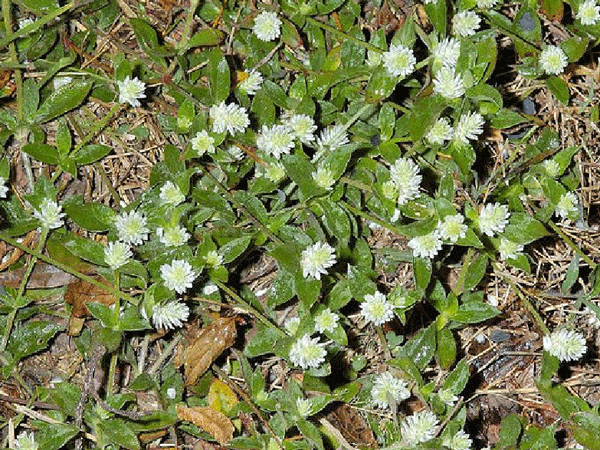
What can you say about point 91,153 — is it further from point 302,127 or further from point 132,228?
point 302,127

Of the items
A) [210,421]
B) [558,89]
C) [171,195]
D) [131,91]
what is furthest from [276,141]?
[558,89]

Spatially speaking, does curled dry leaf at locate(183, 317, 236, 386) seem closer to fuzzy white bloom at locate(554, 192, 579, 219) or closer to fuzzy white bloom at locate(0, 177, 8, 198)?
fuzzy white bloom at locate(0, 177, 8, 198)

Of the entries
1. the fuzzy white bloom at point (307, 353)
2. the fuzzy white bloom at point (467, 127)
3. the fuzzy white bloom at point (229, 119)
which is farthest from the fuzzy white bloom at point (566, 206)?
the fuzzy white bloom at point (229, 119)

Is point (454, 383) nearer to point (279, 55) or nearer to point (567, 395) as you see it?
point (567, 395)

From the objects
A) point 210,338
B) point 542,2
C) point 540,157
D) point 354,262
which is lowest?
point 210,338

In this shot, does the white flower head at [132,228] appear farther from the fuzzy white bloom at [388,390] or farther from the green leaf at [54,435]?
the fuzzy white bloom at [388,390]

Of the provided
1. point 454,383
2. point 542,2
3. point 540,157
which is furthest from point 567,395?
point 542,2
